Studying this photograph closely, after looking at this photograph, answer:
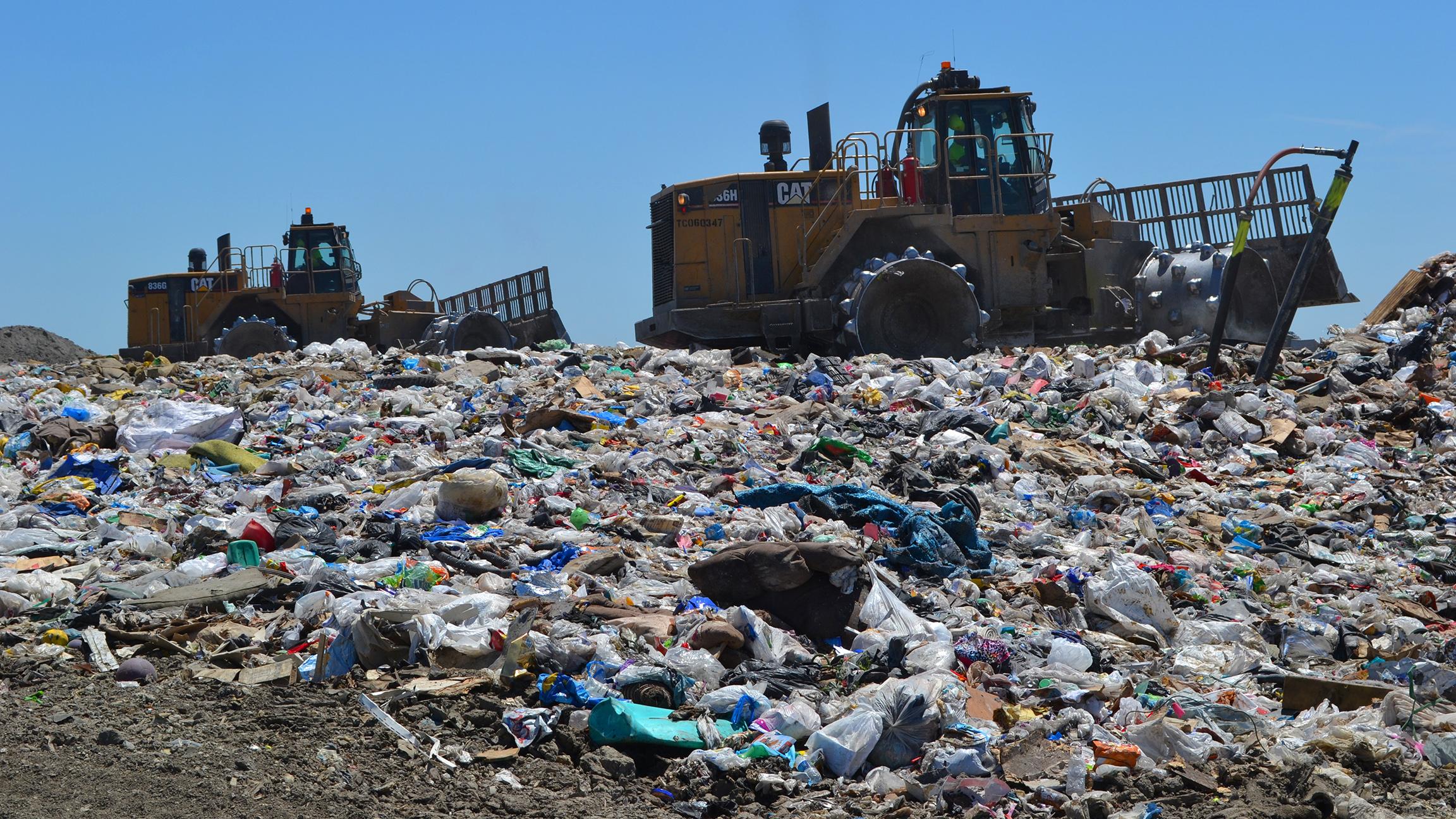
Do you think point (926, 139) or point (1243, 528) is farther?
point (926, 139)

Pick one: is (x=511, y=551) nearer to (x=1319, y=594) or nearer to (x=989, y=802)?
(x=989, y=802)

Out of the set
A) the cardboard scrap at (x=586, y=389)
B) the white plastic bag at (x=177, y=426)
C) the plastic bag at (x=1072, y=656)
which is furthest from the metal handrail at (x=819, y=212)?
the plastic bag at (x=1072, y=656)

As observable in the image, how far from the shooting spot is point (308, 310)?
753 inches

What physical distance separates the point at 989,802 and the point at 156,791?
228cm

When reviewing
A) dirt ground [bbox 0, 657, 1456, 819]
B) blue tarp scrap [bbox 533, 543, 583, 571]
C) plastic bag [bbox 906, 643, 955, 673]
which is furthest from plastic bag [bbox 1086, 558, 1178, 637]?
blue tarp scrap [bbox 533, 543, 583, 571]

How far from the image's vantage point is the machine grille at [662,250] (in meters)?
13.0

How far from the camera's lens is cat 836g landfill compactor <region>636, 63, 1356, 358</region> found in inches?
467

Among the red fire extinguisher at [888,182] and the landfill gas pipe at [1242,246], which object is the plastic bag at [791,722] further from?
the red fire extinguisher at [888,182]

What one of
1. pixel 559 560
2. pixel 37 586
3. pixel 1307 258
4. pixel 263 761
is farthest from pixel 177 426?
pixel 1307 258

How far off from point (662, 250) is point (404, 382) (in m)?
3.23

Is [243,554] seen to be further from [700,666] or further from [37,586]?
[700,666]

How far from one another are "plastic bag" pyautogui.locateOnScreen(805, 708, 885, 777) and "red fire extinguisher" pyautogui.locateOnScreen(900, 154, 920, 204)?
29.9ft

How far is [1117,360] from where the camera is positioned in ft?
34.2

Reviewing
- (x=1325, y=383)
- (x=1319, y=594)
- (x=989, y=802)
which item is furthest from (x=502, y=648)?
(x=1325, y=383)
